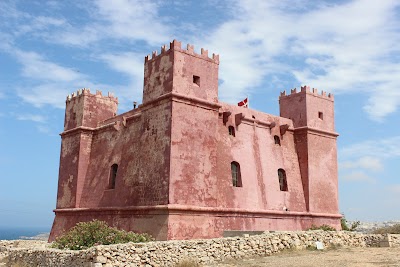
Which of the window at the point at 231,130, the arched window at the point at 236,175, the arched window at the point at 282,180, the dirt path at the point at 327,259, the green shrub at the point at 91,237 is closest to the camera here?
the dirt path at the point at 327,259

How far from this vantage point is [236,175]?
22625 millimetres

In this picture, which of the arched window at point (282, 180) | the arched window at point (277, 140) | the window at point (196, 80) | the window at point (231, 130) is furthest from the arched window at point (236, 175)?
the window at point (196, 80)

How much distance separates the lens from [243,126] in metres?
23.7

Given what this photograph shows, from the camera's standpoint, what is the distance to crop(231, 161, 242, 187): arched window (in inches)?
883

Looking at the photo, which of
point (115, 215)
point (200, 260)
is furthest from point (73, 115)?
point (200, 260)

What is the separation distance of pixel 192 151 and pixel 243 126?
4.63 m

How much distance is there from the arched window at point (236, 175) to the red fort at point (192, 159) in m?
0.06

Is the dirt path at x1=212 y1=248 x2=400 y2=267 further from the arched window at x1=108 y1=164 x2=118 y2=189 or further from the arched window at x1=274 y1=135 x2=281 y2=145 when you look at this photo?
the arched window at x1=108 y1=164 x2=118 y2=189

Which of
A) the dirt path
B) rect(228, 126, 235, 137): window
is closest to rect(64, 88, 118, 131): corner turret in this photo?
rect(228, 126, 235, 137): window

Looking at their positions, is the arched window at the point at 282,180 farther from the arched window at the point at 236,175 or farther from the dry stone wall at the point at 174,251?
the dry stone wall at the point at 174,251

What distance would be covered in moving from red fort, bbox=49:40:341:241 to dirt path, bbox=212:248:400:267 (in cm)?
388

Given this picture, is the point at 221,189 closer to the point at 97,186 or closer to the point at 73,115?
the point at 97,186

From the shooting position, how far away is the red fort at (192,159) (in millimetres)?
19703

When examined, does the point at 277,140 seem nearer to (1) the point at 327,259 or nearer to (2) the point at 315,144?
(2) the point at 315,144
